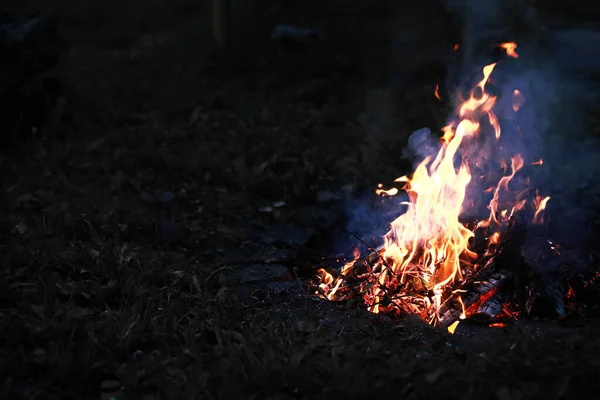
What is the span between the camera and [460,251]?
4324mm

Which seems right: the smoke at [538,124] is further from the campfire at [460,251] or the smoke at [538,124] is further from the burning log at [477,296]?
the burning log at [477,296]

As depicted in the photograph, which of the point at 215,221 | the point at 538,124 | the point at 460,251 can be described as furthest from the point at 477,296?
the point at 538,124

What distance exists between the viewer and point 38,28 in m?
7.92

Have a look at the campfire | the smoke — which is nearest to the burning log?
the campfire

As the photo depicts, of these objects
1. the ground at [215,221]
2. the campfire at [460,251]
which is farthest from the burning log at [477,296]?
the ground at [215,221]

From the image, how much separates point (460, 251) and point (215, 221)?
6.75 ft

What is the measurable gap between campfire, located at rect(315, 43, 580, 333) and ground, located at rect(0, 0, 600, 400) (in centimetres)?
30

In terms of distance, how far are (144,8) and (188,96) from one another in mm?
4898

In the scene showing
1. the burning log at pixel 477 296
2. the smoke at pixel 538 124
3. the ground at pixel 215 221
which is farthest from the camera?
the smoke at pixel 538 124

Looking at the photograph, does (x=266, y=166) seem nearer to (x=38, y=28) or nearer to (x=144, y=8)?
(x=38, y=28)

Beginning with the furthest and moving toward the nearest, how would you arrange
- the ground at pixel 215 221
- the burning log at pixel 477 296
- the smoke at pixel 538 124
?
the smoke at pixel 538 124 → the burning log at pixel 477 296 → the ground at pixel 215 221

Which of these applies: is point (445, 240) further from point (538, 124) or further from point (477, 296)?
point (538, 124)

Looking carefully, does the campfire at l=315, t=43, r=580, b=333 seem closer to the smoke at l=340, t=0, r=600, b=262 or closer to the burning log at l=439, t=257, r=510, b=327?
the burning log at l=439, t=257, r=510, b=327

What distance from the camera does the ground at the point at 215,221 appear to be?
129 inches
